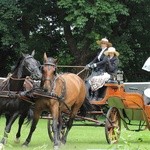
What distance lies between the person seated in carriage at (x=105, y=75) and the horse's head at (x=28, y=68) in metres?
1.96

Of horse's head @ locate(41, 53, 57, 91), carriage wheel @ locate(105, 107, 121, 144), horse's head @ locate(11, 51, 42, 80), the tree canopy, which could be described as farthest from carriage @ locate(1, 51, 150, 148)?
the tree canopy

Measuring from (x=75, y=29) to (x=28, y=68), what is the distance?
15.5 metres

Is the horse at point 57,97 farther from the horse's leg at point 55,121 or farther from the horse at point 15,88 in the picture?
the horse at point 15,88

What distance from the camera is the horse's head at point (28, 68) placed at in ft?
32.3

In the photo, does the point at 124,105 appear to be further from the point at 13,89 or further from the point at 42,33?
the point at 42,33

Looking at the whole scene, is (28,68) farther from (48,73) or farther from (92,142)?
(92,142)

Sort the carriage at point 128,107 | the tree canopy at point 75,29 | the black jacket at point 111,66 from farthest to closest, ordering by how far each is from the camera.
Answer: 1. the tree canopy at point 75,29
2. the black jacket at point 111,66
3. the carriage at point 128,107

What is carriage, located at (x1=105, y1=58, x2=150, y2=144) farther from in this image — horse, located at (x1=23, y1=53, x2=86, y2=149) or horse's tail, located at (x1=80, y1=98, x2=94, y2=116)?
horse, located at (x1=23, y1=53, x2=86, y2=149)

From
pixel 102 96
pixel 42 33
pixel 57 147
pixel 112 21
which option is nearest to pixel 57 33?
pixel 42 33

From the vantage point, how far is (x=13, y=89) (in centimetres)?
1038

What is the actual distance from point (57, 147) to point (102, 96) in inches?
111

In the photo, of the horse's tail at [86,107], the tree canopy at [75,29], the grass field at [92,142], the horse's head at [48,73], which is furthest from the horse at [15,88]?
the tree canopy at [75,29]

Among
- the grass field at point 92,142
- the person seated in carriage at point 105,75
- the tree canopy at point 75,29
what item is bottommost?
the grass field at point 92,142

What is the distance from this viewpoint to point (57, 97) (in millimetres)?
10148
